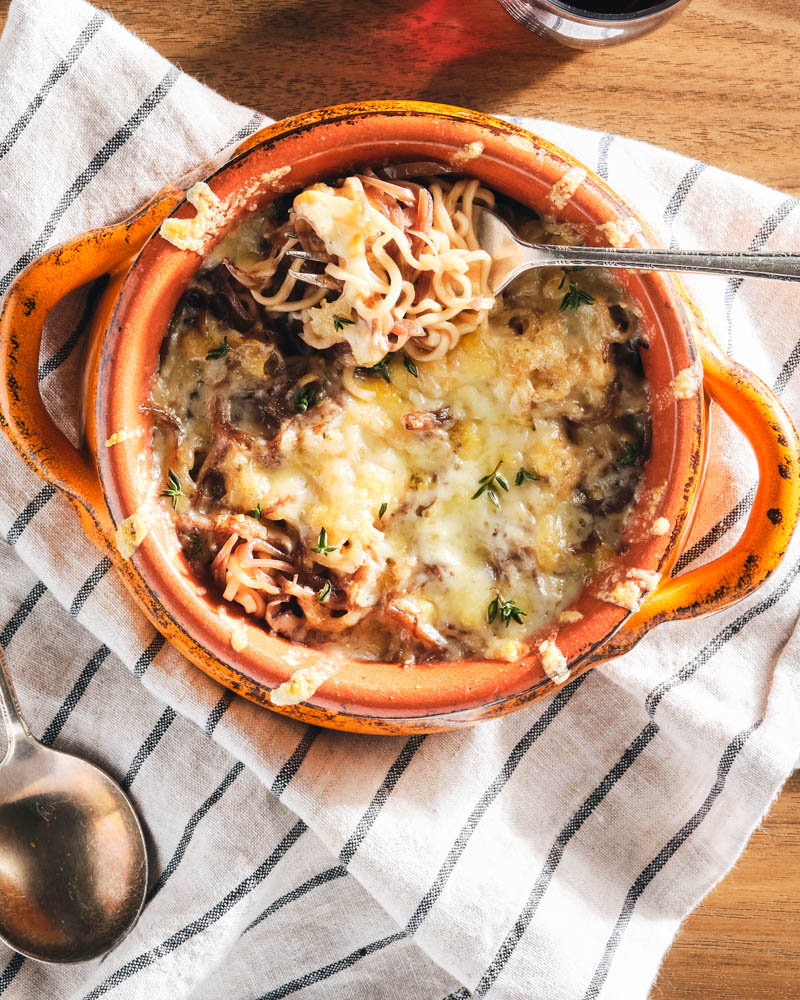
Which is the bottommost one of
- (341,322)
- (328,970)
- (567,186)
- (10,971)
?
(328,970)

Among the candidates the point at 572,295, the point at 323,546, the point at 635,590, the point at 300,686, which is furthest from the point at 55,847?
the point at 572,295

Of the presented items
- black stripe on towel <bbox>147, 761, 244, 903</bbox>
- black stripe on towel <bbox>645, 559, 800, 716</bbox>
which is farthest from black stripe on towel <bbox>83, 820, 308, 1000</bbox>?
black stripe on towel <bbox>645, 559, 800, 716</bbox>

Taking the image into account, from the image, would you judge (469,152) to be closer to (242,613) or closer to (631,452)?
(631,452)

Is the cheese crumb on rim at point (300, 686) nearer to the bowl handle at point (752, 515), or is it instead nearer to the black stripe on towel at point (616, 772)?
the bowl handle at point (752, 515)

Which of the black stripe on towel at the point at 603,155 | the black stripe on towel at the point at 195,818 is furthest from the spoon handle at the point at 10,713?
the black stripe on towel at the point at 603,155

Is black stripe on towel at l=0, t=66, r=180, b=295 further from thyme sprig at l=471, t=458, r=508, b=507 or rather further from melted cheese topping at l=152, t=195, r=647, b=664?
thyme sprig at l=471, t=458, r=508, b=507

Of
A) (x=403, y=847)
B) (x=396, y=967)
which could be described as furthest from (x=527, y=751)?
(x=396, y=967)

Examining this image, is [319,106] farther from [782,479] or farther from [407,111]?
[782,479]
